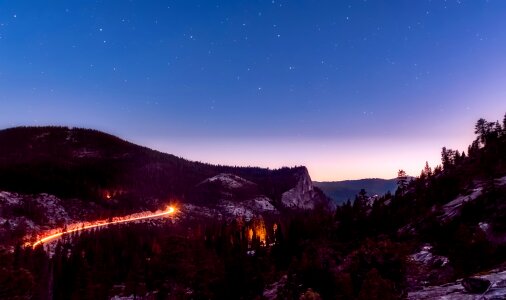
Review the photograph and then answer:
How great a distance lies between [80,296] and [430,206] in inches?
4090

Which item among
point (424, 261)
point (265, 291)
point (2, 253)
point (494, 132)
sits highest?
point (494, 132)

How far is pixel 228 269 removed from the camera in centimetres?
10488

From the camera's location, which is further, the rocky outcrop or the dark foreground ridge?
the dark foreground ridge

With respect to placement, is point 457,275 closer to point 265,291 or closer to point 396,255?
point 396,255

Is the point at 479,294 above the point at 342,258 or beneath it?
above

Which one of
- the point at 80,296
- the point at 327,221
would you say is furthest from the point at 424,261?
the point at 327,221

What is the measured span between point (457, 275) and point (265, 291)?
51.2 metres

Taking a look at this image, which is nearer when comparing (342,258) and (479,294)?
(479,294)

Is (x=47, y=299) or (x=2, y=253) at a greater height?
(x=2, y=253)

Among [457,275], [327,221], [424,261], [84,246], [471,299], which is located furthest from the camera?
[327,221]

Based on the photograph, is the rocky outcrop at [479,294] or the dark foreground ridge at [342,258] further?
the dark foreground ridge at [342,258]

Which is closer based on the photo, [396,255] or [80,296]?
[396,255]

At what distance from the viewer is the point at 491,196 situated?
98.4 m

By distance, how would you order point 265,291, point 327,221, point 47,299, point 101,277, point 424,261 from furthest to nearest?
point 327,221 < point 101,277 < point 265,291 < point 47,299 < point 424,261
